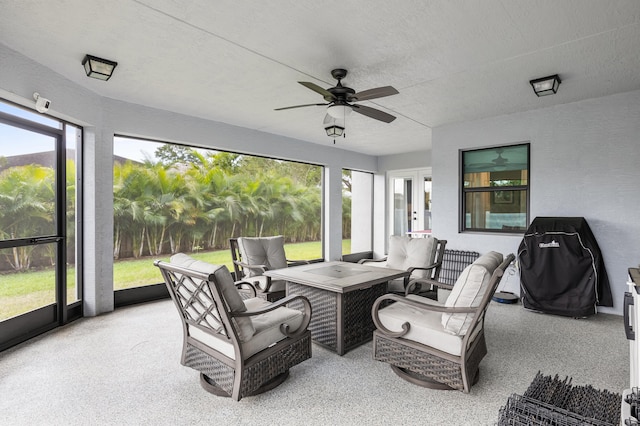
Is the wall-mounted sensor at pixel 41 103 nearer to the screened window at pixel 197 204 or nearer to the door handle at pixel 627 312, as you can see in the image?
the screened window at pixel 197 204

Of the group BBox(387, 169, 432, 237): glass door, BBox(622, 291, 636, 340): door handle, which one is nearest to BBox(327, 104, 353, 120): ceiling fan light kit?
BBox(622, 291, 636, 340): door handle

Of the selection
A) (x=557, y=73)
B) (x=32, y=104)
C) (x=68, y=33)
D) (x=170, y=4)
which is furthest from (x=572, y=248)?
(x=32, y=104)

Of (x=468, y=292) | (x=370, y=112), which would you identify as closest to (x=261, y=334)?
(x=468, y=292)

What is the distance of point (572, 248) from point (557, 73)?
→ 2.03 meters

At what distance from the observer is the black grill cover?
3.91 m

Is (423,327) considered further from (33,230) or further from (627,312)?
(33,230)

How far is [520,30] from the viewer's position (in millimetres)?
2574

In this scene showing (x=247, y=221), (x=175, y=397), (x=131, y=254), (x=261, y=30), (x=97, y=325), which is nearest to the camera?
(x=175, y=397)

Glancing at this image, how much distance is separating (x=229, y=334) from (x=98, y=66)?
2.74 m

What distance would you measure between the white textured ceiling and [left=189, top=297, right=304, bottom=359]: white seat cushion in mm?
2194

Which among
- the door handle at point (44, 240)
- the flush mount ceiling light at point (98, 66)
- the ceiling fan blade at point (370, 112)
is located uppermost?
the flush mount ceiling light at point (98, 66)

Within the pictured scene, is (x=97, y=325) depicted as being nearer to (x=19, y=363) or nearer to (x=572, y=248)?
(x=19, y=363)

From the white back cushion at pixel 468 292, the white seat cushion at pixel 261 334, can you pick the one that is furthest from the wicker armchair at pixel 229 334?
the white back cushion at pixel 468 292

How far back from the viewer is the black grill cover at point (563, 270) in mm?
3910
